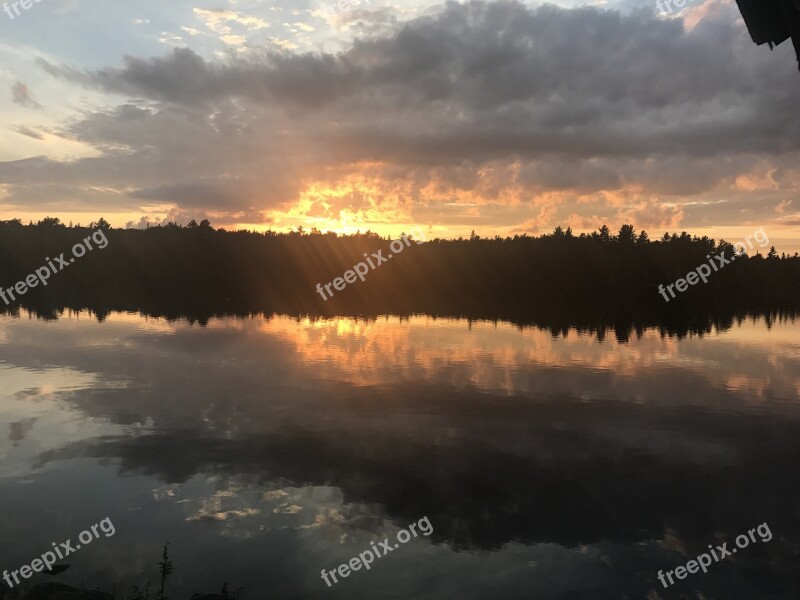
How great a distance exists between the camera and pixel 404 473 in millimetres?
18016

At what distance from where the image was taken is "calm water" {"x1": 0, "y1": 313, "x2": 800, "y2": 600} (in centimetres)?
1259

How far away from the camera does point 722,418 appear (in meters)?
26.0

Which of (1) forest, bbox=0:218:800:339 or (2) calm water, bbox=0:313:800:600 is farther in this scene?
(1) forest, bbox=0:218:800:339

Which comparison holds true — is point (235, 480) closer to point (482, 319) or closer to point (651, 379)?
point (651, 379)

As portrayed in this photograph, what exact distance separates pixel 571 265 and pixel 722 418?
146 meters

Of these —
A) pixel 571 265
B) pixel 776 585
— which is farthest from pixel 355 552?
pixel 571 265

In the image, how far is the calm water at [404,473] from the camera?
496 inches

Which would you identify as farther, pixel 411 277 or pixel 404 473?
pixel 411 277

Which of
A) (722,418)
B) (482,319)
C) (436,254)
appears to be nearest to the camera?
(722,418)

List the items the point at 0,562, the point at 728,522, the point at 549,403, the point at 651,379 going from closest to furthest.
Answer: the point at 0,562
the point at 728,522
the point at 549,403
the point at 651,379

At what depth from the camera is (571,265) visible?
167250 mm

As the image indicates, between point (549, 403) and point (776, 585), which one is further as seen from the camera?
point (549, 403)

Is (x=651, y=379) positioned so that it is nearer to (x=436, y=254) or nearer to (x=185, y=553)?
(x=185, y=553)

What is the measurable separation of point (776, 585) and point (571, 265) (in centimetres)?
16103
